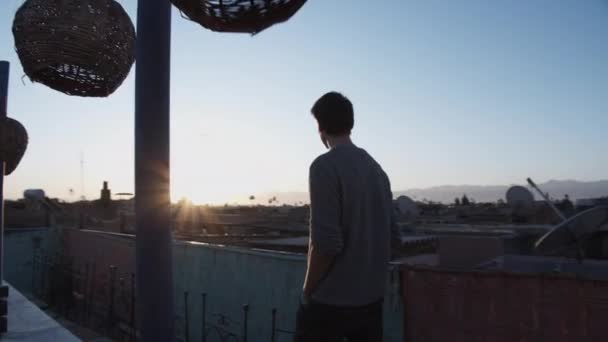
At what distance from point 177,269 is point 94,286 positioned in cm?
341

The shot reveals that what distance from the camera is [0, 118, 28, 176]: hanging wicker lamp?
10.8ft

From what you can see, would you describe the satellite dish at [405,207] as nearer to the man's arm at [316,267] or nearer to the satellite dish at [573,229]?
the satellite dish at [573,229]

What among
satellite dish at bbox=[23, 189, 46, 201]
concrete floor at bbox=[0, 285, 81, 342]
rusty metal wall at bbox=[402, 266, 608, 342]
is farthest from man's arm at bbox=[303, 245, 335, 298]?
satellite dish at bbox=[23, 189, 46, 201]

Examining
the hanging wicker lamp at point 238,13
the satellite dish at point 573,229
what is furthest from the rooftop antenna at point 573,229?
the hanging wicker lamp at point 238,13

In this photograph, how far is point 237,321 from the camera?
708 cm

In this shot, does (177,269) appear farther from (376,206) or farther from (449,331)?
(376,206)

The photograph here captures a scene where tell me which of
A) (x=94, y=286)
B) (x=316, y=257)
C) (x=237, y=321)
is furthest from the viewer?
(x=94, y=286)

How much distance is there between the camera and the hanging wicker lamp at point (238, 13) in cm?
124

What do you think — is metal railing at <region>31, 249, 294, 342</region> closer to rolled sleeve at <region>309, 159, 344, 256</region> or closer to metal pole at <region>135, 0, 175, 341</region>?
rolled sleeve at <region>309, 159, 344, 256</region>

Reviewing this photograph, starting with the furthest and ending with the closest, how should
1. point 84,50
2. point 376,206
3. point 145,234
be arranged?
point 376,206, point 84,50, point 145,234

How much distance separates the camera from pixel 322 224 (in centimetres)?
168

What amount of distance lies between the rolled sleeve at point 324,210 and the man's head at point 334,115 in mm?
193

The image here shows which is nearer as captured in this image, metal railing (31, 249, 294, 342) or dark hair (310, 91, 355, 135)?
dark hair (310, 91, 355, 135)

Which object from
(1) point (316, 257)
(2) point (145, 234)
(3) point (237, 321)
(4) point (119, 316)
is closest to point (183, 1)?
(2) point (145, 234)
